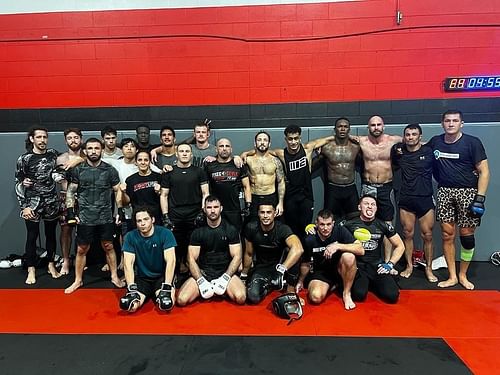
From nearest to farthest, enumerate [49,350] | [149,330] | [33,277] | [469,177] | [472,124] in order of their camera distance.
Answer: [49,350]
[149,330]
[469,177]
[33,277]
[472,124]

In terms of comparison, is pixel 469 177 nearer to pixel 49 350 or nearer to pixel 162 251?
pixel 162 251

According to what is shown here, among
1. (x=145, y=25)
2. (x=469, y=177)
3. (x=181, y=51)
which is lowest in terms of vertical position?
(x=469, y=177)

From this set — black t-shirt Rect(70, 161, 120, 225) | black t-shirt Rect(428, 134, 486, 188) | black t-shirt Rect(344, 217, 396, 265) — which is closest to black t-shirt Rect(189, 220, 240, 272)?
black t-shirt Rect(70, 161, 120, 225)

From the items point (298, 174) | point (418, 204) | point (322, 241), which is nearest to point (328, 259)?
point (322, 241)

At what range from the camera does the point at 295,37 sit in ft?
18.1

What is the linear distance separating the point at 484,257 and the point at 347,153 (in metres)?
2.38

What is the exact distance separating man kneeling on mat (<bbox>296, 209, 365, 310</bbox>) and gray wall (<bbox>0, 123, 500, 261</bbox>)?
4.17ft

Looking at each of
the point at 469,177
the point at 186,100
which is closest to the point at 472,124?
the point at 469,177

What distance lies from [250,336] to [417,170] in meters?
2.77

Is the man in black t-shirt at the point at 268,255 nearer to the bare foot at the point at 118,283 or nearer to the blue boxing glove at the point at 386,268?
the blue boxing glove at the point at 386,268

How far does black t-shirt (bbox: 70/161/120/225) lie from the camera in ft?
14.9

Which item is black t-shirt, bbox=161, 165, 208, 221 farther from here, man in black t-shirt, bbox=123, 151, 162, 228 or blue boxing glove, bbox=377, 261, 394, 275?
blue boxing glove, bbox=377, 261, 394, 275

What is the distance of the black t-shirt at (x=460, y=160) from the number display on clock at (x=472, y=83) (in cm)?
142

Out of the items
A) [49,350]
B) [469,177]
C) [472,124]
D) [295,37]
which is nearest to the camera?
[49,350]
